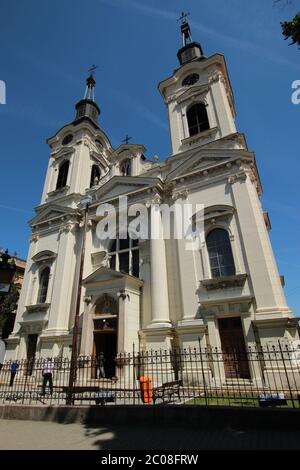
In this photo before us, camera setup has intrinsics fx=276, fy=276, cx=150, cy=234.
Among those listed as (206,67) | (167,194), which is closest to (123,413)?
(167,194)

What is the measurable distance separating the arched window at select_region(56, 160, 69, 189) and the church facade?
282 mm

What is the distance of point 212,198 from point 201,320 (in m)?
7.65

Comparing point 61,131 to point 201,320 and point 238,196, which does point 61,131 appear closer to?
point 238,196

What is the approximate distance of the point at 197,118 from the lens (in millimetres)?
22406

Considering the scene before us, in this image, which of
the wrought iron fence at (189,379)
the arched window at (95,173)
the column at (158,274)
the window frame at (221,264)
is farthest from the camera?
the arched window at (95,173)

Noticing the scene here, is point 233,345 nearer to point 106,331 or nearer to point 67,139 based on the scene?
point 106,331

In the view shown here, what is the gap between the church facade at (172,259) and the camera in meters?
14.6

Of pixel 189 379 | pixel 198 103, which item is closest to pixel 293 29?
pixel 189 379

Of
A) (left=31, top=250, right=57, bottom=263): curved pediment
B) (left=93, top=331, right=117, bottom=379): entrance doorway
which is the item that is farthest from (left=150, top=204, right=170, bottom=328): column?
(left=31, top=250, right=57, bottom=263): curved pediment

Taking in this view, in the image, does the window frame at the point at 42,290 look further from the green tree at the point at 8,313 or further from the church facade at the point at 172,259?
the green tree at the point at 8,313

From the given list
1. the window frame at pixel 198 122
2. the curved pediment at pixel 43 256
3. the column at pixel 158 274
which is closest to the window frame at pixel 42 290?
the curved pediment at pixel 43 256

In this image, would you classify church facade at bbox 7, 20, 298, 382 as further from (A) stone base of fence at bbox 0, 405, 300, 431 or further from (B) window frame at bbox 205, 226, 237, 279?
(A) stone base of fence at bbox 0, 405, 300, 431

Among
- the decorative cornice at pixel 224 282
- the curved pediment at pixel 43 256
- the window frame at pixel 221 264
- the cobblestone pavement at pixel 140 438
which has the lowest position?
the cobblestone pavement at pixel 140 438
